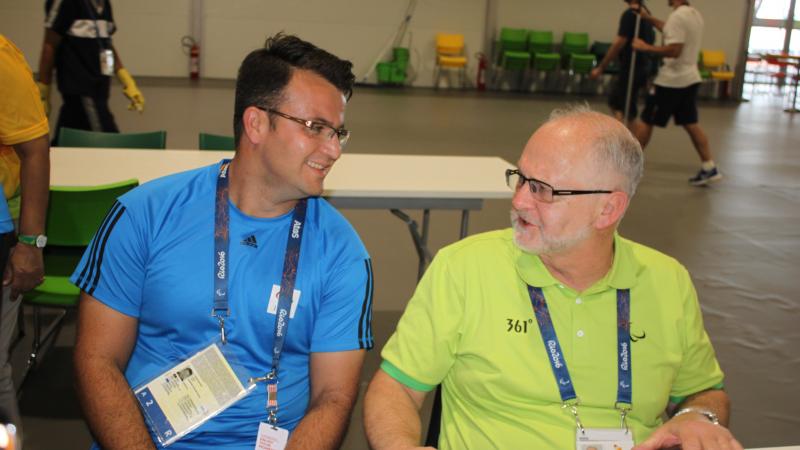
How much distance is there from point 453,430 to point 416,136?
7.31 m

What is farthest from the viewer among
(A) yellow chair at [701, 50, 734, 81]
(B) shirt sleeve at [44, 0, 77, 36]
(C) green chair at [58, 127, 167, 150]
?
(A) yellow chair at [701, 50, 734, 81]

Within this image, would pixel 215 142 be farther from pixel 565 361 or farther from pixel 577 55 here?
pixel 577 55

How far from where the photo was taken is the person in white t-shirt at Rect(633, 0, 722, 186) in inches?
295

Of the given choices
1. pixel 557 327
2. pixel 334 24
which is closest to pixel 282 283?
pixel 557 327

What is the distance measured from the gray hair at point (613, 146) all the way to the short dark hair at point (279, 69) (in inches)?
20.4

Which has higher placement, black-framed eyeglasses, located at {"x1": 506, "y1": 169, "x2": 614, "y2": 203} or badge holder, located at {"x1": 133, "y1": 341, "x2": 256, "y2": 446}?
black-framed eyeglasses, located at {"x1": 506, "y1": 169, "x2": 614, "y2": 203}

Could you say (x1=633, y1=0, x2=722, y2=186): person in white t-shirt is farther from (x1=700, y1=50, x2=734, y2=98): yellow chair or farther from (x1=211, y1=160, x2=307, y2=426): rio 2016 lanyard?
(x1=700, y1=50, x2=734, y2=98): yellow chair

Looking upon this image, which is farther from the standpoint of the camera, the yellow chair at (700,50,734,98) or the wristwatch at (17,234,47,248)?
the yellow chair at (700,50,734,98)

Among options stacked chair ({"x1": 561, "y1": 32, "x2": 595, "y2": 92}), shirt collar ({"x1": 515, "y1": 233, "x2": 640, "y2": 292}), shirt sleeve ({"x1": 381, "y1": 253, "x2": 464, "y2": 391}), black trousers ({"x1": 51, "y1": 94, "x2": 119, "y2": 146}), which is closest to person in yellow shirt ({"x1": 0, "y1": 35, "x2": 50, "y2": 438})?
shirt sleeve ({"x1": 381, "y1": 253, "x2": 464, "y2": 391})

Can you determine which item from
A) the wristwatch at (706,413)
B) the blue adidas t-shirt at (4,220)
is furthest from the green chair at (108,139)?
the wristwatch at (706,413)

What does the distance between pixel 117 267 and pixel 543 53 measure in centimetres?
1251

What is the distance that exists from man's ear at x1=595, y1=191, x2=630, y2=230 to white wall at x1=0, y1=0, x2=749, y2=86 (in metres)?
11.9

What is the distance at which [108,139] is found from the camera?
166 inches

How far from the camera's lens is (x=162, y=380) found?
188 centimetres
